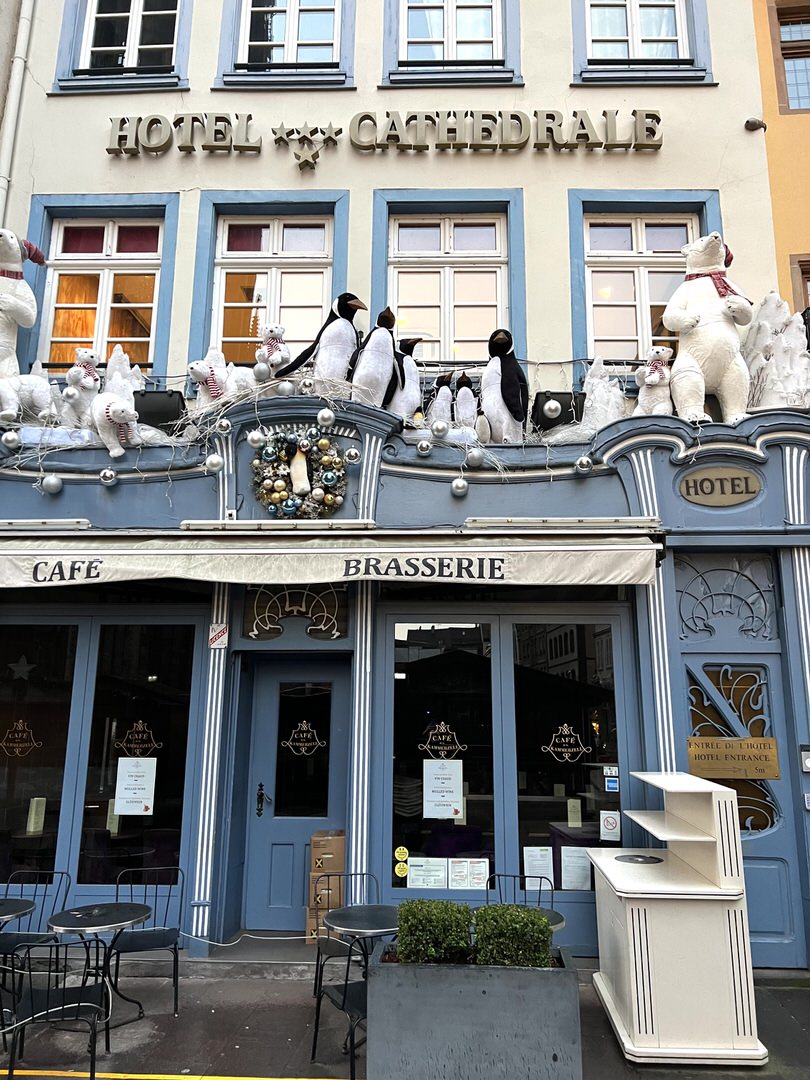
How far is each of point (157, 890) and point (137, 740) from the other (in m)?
1.31

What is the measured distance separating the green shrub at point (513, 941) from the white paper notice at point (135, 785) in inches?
154

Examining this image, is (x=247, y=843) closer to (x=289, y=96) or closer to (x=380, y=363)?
(x=380, y=363)

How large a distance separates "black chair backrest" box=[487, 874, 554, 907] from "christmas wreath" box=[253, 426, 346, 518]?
3.57 m

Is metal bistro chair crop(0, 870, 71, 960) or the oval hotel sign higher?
the oval hotel sign

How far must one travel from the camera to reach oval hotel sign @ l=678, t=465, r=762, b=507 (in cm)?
736

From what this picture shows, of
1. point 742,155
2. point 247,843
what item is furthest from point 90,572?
point 742,155

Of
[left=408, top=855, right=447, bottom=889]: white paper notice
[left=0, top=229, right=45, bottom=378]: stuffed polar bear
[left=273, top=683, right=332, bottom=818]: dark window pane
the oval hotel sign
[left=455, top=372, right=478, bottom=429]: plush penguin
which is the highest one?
[left=0, top=229, right=45, bottom=378]: stuffed polar bear

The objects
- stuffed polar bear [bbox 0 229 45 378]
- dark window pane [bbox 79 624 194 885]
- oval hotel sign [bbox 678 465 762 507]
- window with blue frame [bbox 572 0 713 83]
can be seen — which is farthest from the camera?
window with blue frame [bbox 572 0 713 83]

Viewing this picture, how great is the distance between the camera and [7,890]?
7.42 metres

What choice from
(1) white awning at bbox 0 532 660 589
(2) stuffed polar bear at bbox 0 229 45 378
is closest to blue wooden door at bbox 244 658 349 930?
(1) white awning at bbox 0 532 660 589

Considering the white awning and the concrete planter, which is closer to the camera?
the concrete planter

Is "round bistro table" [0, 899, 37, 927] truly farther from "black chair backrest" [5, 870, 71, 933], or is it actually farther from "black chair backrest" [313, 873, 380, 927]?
"black chair backrest" [313, 873, 380, 927]

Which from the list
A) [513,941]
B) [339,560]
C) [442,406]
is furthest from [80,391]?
[513,941]

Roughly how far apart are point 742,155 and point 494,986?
852cm
